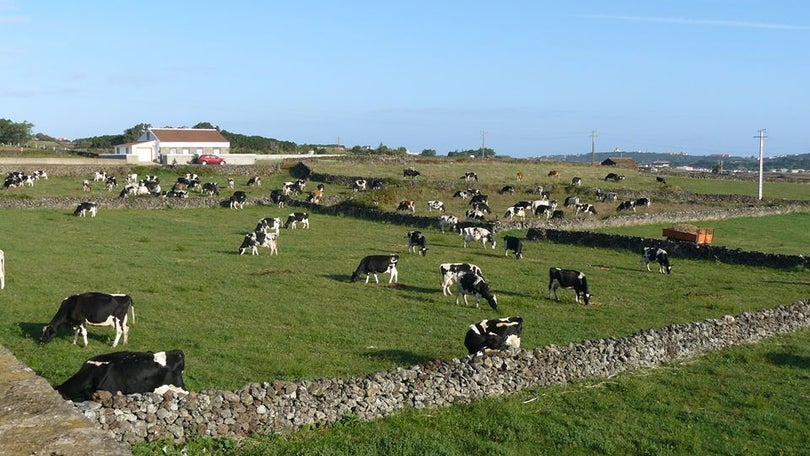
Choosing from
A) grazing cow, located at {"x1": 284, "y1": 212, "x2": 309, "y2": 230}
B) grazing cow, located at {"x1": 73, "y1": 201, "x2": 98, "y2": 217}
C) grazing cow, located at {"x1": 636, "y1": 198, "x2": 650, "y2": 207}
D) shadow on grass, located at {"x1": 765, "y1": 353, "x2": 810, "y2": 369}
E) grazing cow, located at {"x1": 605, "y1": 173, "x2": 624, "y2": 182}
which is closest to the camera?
shadow on grass, located at {"x1": 765, "y1": 353, "x2": 810, "y2": 369}

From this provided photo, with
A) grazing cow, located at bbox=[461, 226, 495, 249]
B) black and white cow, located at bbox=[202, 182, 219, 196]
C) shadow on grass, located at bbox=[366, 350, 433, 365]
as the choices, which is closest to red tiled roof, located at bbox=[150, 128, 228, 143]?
black and white cow, located at bbox=[202, 182, 219, 196]

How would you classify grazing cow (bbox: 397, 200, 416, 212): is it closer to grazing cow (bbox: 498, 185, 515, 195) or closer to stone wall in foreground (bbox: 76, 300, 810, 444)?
grazing cow (bbox: 498, 185, 515, 195)

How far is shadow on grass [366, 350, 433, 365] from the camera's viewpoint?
1568cm

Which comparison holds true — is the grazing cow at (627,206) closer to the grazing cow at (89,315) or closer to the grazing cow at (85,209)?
the grazing cow at (85,209)

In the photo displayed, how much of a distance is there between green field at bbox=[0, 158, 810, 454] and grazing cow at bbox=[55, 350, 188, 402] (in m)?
0.82

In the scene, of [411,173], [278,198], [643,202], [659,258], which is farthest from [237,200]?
[659,258]

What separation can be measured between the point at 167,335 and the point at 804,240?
34.3 m

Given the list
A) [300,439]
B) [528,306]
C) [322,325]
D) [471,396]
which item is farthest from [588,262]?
[300,439]

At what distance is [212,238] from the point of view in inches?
1393

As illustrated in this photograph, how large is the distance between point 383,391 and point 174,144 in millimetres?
82078

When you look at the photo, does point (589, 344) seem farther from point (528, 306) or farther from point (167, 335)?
point (167, 335)

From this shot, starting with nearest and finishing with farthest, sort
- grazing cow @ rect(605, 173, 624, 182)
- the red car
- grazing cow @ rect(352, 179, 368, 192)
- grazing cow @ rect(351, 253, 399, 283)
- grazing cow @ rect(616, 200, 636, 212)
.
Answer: grazing cow @ rect(351, 253, 399, 283), grazing cow @ rect(616, 200, 636, 212), grazing cow @ rect(352, 179, 368, 192), grazing cow @ rect(605, 173, 624, 182), the red car

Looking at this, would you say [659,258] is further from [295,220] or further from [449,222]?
[295,220]

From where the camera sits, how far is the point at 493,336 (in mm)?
15953
